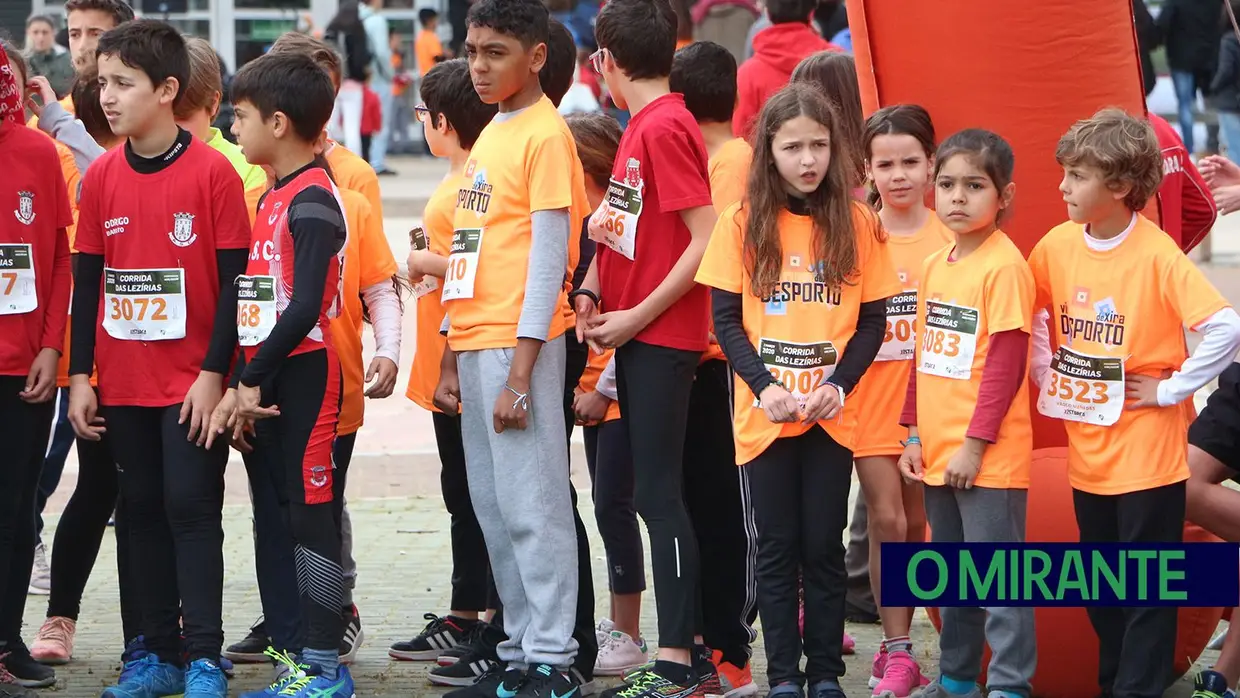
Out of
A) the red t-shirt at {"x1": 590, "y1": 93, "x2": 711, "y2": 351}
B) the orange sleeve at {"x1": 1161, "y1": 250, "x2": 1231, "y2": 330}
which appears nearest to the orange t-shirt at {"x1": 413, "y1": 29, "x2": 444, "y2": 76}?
the red t-shirt at {"x1": 590, "y1": 93, "x2": 711, "y2": 351}

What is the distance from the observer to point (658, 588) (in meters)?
4.55

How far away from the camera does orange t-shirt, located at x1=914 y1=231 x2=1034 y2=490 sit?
435 centimetres

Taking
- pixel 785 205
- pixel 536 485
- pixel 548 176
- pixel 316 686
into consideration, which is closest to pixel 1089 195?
pixel 785 205

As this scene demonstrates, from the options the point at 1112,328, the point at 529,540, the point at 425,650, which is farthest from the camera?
the point at 425,650

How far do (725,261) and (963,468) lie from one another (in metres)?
0.79

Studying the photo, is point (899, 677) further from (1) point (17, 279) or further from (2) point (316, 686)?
(1) point (17, 279)

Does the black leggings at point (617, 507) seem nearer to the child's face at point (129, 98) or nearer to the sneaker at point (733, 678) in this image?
the sneaker at point (733, 678)

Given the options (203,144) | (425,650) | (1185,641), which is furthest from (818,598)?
(203,144)

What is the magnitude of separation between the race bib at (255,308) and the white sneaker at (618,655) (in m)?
1.42

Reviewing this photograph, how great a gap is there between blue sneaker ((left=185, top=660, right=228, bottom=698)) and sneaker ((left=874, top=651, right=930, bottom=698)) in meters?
1.76

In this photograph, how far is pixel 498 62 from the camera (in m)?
4.48

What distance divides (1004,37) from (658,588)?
1750 mm

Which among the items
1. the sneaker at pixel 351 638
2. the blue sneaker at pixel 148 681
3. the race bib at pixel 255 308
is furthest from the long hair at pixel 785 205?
the blue sneaker at pixel 148 681

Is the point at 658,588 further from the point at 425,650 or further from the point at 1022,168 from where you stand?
the point at 1022,168
